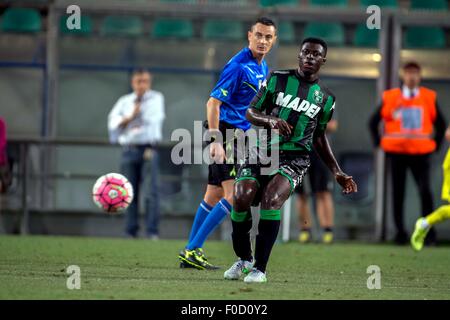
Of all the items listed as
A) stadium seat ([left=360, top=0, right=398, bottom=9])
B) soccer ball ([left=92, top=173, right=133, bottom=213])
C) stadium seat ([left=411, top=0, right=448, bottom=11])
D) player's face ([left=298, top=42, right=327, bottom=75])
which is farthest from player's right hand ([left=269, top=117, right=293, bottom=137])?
stadium seat ([left=411, top=0, right=448, bottom=11])

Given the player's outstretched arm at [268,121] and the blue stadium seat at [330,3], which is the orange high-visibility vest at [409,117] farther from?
the player's outstretched arm at [268,121]

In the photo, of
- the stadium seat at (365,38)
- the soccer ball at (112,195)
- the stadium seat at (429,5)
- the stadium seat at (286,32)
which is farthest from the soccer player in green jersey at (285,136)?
the stadium seat at (429,5)

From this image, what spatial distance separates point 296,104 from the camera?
8062 mm

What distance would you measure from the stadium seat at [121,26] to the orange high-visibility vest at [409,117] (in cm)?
401

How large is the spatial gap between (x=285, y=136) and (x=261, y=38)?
127 cm

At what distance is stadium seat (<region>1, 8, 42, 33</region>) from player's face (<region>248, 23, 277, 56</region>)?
7527mm

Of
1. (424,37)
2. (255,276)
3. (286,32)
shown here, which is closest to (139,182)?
(286,32)

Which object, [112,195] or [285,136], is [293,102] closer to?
[285,136]

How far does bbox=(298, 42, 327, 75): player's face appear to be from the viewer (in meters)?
7.98

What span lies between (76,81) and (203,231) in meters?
7.06

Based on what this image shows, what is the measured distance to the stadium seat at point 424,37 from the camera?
1595cm

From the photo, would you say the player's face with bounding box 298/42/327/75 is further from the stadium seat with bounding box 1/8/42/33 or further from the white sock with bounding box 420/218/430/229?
the stadium seat with bounding box 1/8/42/33

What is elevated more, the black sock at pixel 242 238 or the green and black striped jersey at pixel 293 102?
the green and black striped jersey at pixel 293 102

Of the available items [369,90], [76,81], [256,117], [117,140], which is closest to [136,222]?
[117,140]
